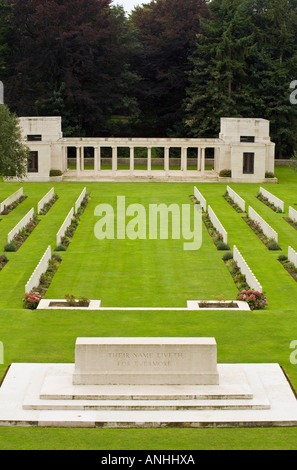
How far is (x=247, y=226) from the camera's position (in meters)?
55.4

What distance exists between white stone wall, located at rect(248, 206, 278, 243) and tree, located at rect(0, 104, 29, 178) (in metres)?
17.4

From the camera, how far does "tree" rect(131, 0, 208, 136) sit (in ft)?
321

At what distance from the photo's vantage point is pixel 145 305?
119 ft

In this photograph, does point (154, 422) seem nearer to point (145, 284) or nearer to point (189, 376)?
point (189, 376)

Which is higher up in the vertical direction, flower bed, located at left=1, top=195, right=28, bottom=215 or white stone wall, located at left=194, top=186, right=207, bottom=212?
white stone wall, located at left=194, top=186, right=207, bottom=212

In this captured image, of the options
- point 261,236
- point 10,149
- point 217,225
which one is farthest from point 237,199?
point 10,149

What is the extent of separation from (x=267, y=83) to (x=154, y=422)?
75.0m

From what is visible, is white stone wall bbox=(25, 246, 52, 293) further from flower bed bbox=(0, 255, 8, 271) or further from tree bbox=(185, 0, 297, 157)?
tree bbox=(185, 0, 297, 157)

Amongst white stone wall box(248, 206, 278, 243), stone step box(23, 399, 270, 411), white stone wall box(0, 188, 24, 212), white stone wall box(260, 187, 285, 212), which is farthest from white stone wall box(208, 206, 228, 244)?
stone step box(23, 399, 270, 411)

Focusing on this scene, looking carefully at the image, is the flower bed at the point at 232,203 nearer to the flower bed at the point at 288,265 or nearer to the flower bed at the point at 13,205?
the flower bed at the point at 288,265

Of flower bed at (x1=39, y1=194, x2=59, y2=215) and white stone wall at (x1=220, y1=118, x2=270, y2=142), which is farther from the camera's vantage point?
white stone wall at (x1=220, y1=118, x2=270, y2=142)

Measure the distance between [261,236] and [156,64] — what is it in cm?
5229

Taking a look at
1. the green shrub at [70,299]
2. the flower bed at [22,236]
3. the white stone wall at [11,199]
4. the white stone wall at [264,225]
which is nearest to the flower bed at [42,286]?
the green shrub at [70,299]

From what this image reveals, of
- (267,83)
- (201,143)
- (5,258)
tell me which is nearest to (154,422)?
(5,258)
